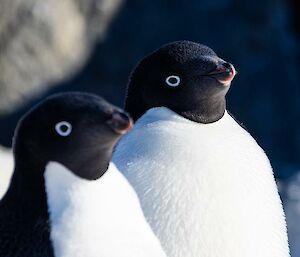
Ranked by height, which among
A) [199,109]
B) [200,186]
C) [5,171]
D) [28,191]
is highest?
[28,191]

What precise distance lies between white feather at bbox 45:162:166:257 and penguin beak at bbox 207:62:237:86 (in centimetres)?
80

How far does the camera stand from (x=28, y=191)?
106 inches

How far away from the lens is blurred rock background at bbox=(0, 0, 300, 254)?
8086mm

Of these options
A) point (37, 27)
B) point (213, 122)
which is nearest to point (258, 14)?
point (37, 27)

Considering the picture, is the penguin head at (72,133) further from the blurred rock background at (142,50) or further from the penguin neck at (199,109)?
the blurred rock background at (142,50)

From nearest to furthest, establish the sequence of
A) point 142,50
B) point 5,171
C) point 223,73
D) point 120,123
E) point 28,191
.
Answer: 1. point 120,123
2. point 28,191
3. point 223,73
4. point 5,171
5. point 142,50

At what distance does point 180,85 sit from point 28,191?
3.13 ft

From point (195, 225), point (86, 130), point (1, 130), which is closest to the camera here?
point (86, 130)

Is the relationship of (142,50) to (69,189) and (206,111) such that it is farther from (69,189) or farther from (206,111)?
(69,189)

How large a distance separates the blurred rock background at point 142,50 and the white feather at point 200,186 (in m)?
3.67

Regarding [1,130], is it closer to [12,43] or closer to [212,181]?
[12,43]

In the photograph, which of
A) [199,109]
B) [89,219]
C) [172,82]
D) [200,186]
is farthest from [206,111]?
[89,219]

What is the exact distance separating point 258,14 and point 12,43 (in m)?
2.16

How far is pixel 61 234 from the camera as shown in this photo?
8.68 feet
